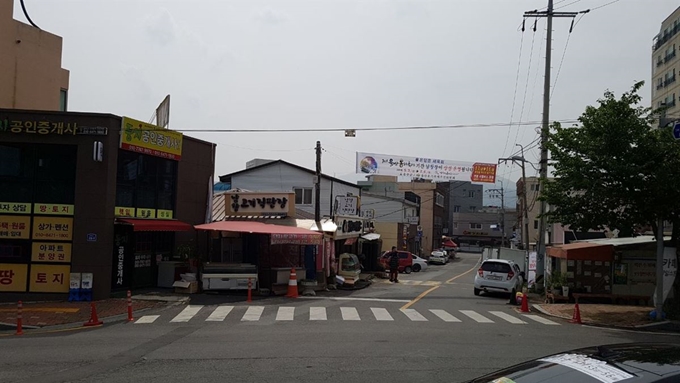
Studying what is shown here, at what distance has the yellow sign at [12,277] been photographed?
2031 centimetres

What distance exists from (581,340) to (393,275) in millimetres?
19492

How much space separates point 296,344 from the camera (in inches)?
505

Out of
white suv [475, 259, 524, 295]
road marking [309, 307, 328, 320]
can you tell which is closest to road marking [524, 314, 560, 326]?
white suv [475, 259, 524, 295]

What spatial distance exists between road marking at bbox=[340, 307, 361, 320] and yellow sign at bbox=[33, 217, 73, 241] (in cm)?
938

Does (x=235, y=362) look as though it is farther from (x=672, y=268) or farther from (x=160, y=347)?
(x=672, y=268)

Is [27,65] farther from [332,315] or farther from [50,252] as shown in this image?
[332,315]

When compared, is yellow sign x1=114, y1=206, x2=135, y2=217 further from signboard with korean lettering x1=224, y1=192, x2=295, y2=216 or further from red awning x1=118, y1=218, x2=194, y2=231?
signboard with korean lettering x1=224, y1=192, x2=295, y2=216

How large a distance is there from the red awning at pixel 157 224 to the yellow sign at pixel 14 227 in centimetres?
291

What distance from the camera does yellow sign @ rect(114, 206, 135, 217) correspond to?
71.1ft

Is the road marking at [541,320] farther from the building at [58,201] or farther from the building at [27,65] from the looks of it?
the building at [27,65]

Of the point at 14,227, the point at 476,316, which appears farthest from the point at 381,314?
the point at 14,227

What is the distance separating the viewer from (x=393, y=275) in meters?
33.7

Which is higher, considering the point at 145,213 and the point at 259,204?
the point at 259,204

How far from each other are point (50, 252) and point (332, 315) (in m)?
9.79
